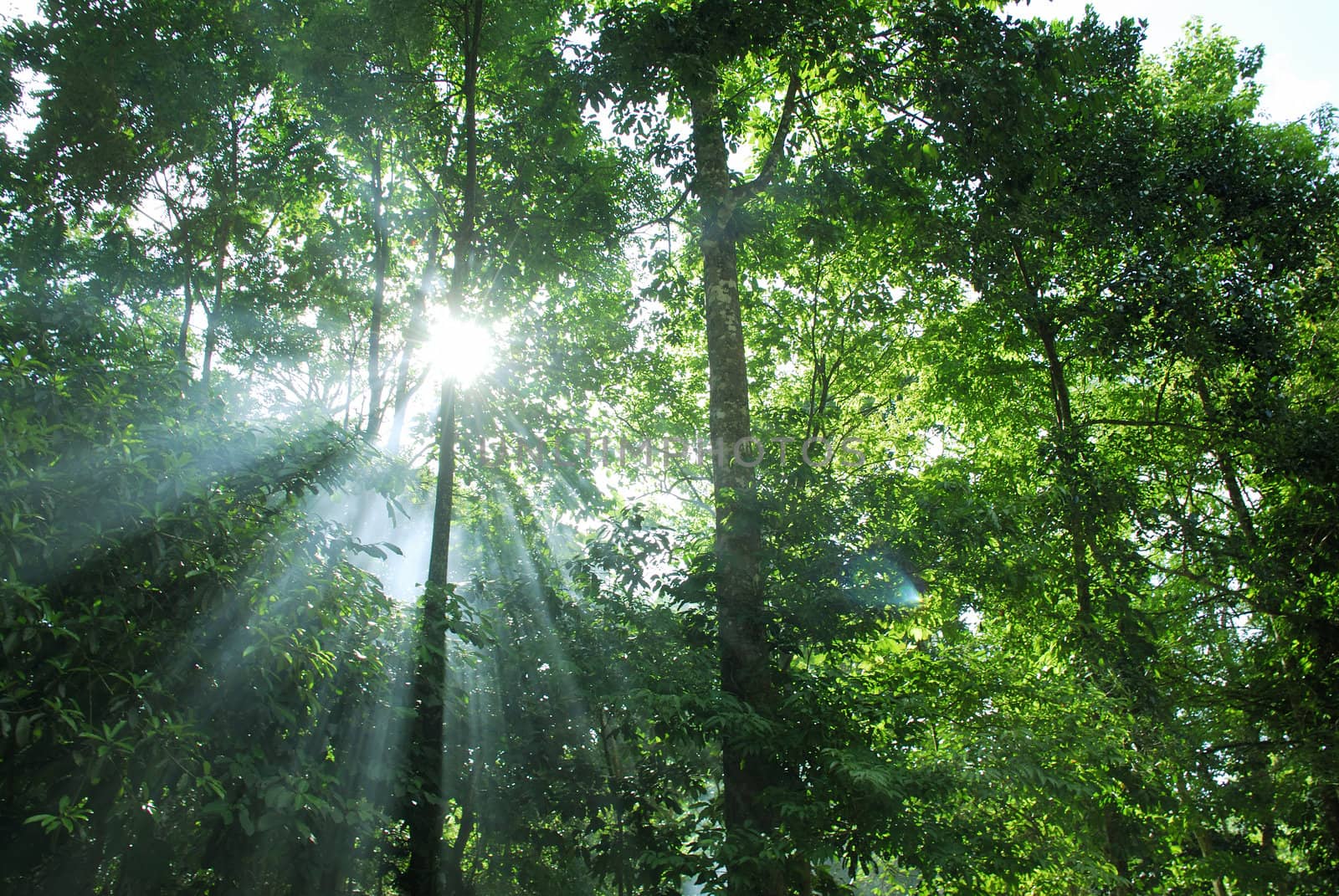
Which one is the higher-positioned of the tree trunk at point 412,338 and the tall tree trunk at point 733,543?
the tree trunk at point 412,338

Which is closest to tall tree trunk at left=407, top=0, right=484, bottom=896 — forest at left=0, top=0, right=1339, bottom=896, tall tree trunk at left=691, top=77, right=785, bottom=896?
forest at left=0, top=0, right=1339, bottom=896

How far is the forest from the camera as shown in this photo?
4523 mm

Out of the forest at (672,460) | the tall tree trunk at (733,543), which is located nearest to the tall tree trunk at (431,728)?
the forest at (672,460)

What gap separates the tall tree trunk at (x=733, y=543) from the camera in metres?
5.12

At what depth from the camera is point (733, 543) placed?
6.22m

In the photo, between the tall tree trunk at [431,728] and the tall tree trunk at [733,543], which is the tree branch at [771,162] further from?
the tall tree trunk at [431,728]

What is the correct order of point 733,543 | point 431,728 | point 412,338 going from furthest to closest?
point 412,338 → point 431,728 → point 733,543

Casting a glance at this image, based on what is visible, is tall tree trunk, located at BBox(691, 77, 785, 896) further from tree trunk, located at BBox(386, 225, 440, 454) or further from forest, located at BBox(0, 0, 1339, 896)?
tree trunk, located at BBox(386, 225, 440, 454)

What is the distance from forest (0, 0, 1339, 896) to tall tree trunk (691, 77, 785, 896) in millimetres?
42

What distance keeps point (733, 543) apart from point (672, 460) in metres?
5.99

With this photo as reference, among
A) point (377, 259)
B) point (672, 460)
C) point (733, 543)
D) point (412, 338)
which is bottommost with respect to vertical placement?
point (733, 543)

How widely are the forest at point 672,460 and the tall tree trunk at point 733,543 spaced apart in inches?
1.6

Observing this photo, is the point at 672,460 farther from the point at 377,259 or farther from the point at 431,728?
the point at 431,728

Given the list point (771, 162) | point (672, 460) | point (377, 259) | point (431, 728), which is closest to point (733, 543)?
point (431, 728)
